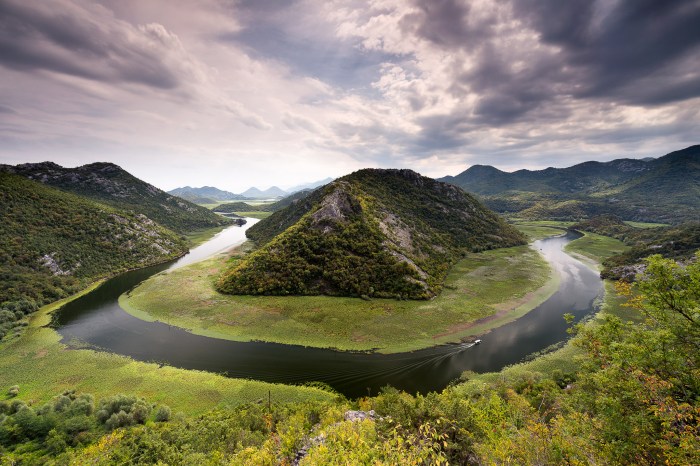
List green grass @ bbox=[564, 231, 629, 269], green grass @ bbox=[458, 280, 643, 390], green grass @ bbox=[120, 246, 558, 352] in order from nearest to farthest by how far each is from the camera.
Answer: green grass @ bbox=[458, 280, 643, 390], green grass @ bbox=[120, 246, 558, 352], green grass @ bbox=[564, 231, 629, 269]

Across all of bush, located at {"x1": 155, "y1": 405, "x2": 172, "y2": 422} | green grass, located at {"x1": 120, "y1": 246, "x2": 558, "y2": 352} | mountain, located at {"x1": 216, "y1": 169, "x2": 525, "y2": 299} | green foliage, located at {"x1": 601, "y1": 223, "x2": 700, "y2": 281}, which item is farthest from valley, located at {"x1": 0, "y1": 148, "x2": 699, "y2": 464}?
green foliage, located at {"x1": 601, "y1": 223, "x2": 700, "y2": 281}

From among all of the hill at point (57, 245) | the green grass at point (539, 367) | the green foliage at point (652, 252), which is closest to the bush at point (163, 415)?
the green grass at point (539, 367)

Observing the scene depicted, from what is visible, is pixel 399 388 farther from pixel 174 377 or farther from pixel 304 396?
pixel 174 377

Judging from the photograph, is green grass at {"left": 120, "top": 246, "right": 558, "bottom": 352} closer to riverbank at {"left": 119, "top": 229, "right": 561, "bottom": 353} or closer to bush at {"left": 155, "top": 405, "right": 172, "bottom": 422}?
riverbank at {"left": 119, "top": 229, "right": 561, "bottom": 353}

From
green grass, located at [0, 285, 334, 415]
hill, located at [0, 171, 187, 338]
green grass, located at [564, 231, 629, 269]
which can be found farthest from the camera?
green grass, located at [564, 231, 629, 269]

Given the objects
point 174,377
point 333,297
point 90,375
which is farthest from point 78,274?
point 333,297

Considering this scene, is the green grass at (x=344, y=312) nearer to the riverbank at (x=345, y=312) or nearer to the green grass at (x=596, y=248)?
the riverbank at (x=345, y=312)

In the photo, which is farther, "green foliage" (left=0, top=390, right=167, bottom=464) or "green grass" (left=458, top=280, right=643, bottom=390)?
"green grass" (left=458, top=280, right=643, bottom=390)
